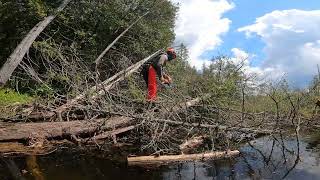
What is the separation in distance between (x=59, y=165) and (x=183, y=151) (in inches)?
84.3

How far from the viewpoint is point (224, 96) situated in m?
10.2

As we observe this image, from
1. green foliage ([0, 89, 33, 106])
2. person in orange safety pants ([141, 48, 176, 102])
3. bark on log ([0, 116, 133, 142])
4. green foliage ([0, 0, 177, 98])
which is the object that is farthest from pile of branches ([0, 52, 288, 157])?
green foliage ([0, 0, 177, 98])

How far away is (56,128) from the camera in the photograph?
8711 millimetres

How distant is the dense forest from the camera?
27.2 ft

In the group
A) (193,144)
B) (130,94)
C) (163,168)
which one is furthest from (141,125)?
(130,94)

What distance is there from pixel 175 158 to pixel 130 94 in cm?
317

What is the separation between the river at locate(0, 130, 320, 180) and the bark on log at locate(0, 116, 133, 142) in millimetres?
508

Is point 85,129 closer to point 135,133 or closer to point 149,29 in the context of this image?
point 135,133

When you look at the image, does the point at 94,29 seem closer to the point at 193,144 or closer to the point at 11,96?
the point at 11,96

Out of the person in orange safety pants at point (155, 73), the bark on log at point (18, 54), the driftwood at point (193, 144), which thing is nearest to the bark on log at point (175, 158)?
the driftwood at point (193, 144)

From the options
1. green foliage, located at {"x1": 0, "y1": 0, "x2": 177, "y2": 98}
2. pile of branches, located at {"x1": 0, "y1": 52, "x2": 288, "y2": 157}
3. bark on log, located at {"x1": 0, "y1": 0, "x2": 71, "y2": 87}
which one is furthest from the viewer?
green foliage, located at {"x1": 0, "y1": 0, "x2": 177, "y2": 98}

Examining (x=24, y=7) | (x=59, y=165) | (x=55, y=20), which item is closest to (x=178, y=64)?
(x=55, y=20)

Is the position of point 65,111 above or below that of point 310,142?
above

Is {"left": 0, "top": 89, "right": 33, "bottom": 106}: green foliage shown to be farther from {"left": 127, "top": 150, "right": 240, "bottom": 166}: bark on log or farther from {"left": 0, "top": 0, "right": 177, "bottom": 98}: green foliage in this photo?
{"left": 127, "top": 150, "right": 240, "bottom": 166}: bark on log
